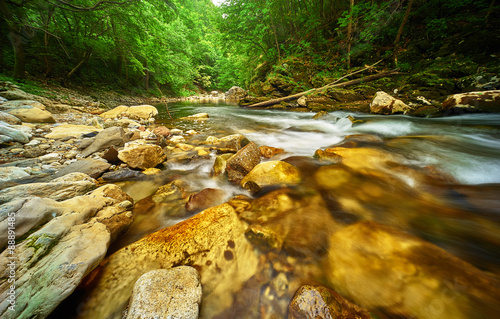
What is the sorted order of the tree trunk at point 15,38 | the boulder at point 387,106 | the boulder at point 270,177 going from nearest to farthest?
the boulder at point 270,177 < the boulder at point 387,106 < the tree trunk at point 15,38

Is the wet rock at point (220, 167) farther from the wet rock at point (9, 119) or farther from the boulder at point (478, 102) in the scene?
the boulder at point (478, 102)

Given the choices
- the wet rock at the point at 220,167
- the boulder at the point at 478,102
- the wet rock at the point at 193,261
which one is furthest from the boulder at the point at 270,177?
the boulder at the point at 478,102

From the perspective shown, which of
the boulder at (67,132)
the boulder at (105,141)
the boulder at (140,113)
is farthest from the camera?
the boulder at (140,113)

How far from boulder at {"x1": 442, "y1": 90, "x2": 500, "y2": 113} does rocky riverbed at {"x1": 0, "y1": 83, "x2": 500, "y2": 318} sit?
4357mm

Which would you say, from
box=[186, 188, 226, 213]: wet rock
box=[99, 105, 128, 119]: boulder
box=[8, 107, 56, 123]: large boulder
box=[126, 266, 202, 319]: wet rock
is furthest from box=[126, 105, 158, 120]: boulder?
box=[126, 266, 202, 319]: wet rock

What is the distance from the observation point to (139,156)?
10.6ft

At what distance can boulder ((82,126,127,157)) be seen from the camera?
3668 mm

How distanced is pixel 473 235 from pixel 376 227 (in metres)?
0.91

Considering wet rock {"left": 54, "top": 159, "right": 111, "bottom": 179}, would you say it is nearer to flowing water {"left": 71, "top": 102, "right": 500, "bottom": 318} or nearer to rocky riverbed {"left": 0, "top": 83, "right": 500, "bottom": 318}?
rocky riverbed {"left": 0, "top": 83, "right": 500, "bottom": 318}

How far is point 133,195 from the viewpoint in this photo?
2.65 metres

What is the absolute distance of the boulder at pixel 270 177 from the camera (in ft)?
8.78

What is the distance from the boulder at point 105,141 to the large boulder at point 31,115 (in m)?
3.06

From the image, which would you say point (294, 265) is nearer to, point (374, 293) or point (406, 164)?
point (374, 293)

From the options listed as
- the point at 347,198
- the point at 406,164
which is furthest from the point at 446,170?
the point at 347,198
